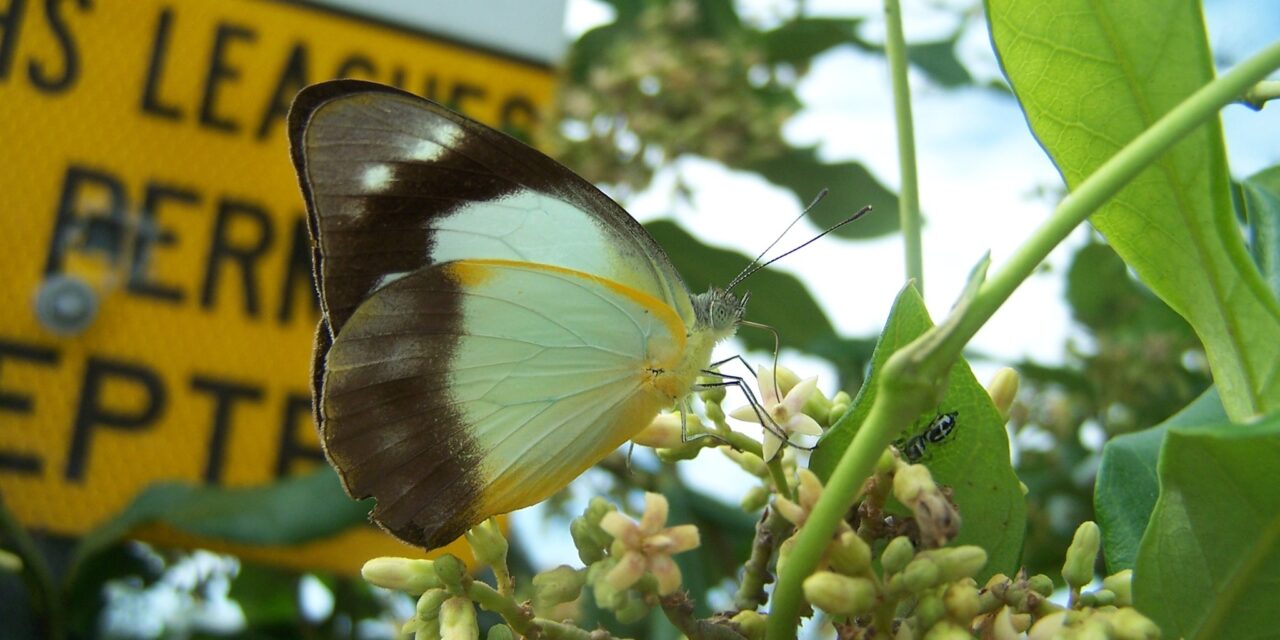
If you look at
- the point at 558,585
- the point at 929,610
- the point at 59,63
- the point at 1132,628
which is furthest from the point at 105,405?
the point at 1132,628

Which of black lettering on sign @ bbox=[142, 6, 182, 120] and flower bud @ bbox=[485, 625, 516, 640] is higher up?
black lettering on sign @ bbox=[142, 6, 182, 120]

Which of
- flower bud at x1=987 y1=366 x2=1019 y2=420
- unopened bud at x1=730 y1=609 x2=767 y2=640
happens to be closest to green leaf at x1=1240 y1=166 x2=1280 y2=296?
flower bud at x1=987 y1=366 x2=1019 y2=420

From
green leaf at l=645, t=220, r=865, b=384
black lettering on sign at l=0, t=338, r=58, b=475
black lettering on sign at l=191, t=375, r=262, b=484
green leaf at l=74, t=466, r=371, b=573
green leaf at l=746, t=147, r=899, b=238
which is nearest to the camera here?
green leaf at l=74, t=466, r=371, b=573

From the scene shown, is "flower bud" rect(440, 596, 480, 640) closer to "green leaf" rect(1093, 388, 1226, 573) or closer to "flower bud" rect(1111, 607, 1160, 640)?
"flower bud" rect(1111, 607, 1160, 640)

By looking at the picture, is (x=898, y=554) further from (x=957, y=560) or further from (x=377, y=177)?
(x=377, y=177)

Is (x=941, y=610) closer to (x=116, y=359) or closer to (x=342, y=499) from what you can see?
(x=342, y=499)
